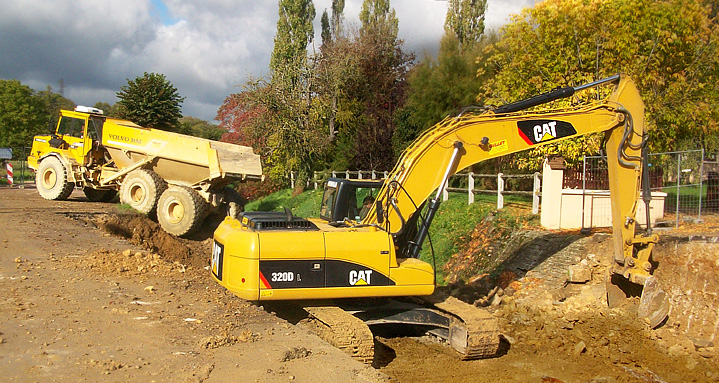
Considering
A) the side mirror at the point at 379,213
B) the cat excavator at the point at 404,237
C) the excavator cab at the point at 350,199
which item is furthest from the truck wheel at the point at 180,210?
the side mirror at the point at 379,213

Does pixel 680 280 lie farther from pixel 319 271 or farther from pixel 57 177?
pixel 57 177

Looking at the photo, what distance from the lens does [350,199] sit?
8.98 meters

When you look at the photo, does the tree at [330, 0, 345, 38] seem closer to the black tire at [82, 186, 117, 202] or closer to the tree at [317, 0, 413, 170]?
the tree at [317, 0, 413, 170]

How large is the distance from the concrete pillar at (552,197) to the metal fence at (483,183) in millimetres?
862

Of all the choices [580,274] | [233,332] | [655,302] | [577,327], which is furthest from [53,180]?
[655,302]

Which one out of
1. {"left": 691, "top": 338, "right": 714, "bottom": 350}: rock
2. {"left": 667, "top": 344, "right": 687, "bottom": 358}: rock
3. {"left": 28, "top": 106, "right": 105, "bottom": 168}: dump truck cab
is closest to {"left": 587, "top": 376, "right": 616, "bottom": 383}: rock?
{"left": 667, "top": 344, "right": 687, "bottom": 358}: rock

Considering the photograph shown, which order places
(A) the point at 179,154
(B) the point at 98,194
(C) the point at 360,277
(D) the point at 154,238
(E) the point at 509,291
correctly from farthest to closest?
(B) the point at 98,194, (A) the point at 179,154, (D) the point at 154,238, (E) the point at 509,291, (C) the point at 360,277

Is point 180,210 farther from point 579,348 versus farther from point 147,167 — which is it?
point 579,348

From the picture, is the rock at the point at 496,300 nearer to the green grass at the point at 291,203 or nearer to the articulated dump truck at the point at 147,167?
the articulated dump truck at the point at 147,167

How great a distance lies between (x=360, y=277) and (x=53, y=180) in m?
14.5

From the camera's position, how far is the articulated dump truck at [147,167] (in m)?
16.3

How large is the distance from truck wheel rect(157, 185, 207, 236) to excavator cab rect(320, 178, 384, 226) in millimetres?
7967

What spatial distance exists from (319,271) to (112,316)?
2623 mm

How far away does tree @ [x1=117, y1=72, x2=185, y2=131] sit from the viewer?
27.4 metres
